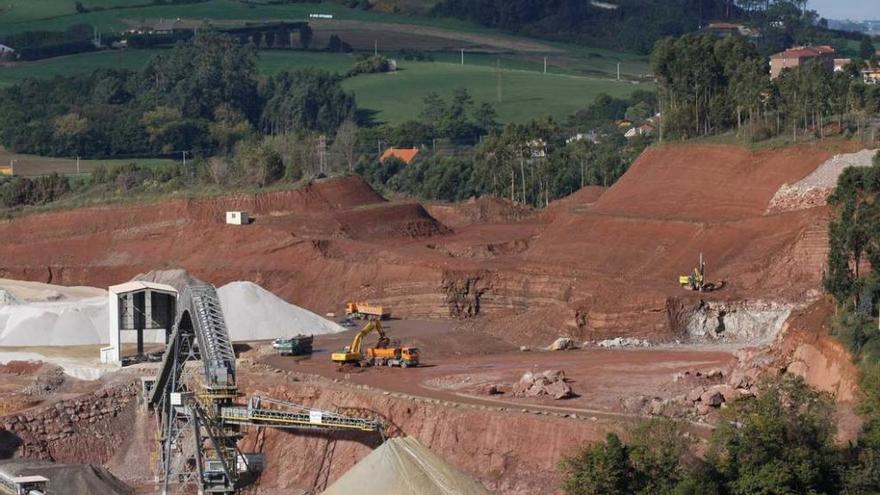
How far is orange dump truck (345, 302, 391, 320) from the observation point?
101125 millimetres

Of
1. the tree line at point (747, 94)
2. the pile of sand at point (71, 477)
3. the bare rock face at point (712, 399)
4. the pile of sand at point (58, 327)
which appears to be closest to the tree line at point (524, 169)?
the tree line at point (747, 94)

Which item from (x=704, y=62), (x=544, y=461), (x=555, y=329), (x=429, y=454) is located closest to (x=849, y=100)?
(x=704, y=62)

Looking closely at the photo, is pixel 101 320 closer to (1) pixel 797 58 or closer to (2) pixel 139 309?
(2) pixel 139 309

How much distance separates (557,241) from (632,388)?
35502mm

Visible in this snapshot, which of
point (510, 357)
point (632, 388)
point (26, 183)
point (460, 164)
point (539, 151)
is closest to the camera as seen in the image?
point (632, 388)

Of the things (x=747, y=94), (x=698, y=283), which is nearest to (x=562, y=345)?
(x=698, y=283)

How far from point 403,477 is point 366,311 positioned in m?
41.9

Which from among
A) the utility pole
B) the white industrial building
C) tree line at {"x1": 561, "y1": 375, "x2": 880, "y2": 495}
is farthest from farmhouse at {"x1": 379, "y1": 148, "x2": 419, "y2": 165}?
tree line at {"x1": 561, "y1": 375, "x2": 880, "y2": 495}

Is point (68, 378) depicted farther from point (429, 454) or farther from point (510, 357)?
point (429, 454)

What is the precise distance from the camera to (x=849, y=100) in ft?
381

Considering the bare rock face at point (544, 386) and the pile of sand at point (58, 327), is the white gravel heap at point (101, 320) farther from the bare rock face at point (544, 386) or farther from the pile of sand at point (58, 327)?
the bare rock face at point (544, 386)

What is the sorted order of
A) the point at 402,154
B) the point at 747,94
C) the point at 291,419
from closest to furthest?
the point at 291,419 < the point at 747,94 < the point at 402,154

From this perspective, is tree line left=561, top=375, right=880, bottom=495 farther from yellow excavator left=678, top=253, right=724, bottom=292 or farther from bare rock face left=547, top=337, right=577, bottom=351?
yellow excavator left=678, top=253, right=724, bottom=292

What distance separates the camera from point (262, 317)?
100 m
